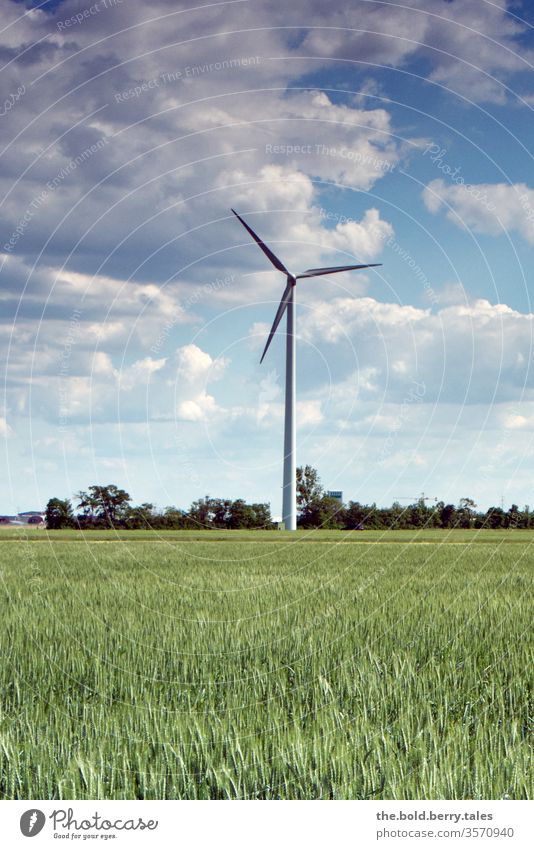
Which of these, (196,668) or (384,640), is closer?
(196,668)

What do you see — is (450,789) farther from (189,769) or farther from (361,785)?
(189,769)

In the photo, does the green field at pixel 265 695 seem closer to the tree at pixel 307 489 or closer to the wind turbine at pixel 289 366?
the wind turbine at pixel 289 366

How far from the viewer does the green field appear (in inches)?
320

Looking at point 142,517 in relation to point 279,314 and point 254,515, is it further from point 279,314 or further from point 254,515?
point 279,314

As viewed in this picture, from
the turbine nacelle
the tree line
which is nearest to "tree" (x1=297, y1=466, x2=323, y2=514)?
the tree line

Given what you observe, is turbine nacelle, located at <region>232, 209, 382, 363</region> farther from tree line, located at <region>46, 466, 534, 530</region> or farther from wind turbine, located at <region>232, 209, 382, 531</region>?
tree line, located at <region>46, 466, 534, 530</region>

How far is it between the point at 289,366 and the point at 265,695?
6475cm

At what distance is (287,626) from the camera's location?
17266mm

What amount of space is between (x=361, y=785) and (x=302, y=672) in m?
5.04

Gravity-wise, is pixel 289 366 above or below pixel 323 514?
above

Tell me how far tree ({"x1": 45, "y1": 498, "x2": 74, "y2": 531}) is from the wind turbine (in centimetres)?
3933

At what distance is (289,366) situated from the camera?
7600cm
